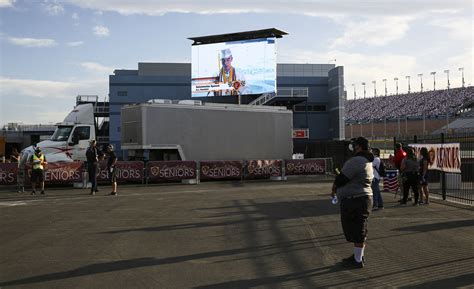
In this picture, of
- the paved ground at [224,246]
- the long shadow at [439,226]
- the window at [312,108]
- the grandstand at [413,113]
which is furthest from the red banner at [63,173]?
the grandstand at [413,113]

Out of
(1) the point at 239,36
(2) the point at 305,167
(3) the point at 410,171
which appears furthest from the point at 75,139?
(1) the point at 239,36

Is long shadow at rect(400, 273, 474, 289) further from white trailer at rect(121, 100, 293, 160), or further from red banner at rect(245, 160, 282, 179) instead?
red banner at rect(245, 160, 282, 179)

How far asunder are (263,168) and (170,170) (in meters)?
5.04

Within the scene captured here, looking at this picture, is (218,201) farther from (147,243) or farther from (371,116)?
(371,116)

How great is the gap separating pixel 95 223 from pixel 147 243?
110 inches

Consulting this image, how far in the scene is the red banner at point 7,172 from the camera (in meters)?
20.2

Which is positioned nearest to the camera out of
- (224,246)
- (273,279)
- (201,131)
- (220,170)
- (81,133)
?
(273,279)

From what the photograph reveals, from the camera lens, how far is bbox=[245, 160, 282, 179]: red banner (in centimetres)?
2441

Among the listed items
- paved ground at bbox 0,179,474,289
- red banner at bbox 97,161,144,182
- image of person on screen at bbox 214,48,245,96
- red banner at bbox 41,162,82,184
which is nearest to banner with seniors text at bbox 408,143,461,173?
paved ground at bbox 0,179,474,289

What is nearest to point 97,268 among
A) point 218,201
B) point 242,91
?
point 218,201

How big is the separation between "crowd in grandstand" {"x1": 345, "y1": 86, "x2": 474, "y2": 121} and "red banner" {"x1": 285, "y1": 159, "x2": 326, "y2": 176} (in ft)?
205

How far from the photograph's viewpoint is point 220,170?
2373 cm

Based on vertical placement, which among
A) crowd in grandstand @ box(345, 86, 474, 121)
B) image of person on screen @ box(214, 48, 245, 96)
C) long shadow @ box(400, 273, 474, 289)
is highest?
crowd in grandstand @ box(345, 86, 474, 121)

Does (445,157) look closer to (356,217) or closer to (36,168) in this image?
(356,217)
